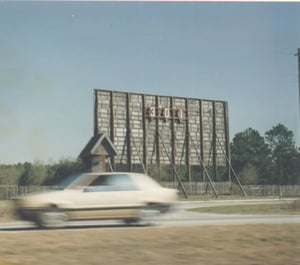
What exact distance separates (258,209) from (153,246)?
4.98 m

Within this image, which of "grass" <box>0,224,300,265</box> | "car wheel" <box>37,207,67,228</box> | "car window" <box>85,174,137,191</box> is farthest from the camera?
"car window" <box>85,174,137,191</box>

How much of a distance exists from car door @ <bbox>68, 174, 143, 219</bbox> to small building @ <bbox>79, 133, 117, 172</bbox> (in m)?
0.24

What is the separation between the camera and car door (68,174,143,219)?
33.2 ft

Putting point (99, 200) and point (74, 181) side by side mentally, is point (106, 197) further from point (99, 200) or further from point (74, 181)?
point (74, 181)

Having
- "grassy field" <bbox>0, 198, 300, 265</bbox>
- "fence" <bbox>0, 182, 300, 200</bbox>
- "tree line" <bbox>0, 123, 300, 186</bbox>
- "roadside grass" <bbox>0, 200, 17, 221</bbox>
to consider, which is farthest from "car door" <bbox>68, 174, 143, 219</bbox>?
"tree line" <bbox>0, 123, 300, 186</bbox>

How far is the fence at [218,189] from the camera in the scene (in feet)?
31.2

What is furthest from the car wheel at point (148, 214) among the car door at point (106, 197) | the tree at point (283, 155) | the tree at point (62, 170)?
the tree at point (283, 155)

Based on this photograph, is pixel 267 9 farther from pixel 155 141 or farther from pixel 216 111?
pixel 155 141

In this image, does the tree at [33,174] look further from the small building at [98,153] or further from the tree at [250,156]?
the tree at [250,156]

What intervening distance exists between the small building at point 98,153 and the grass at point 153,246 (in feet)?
3.54

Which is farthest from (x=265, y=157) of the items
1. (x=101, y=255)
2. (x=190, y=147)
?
(x=101, y=255)

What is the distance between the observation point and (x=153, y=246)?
873 cm

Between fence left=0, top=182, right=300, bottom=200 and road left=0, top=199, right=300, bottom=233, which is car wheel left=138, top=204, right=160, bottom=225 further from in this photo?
fence left=0, top=182, right=300, bottom=200

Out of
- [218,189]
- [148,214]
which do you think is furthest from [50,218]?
[218,189]
